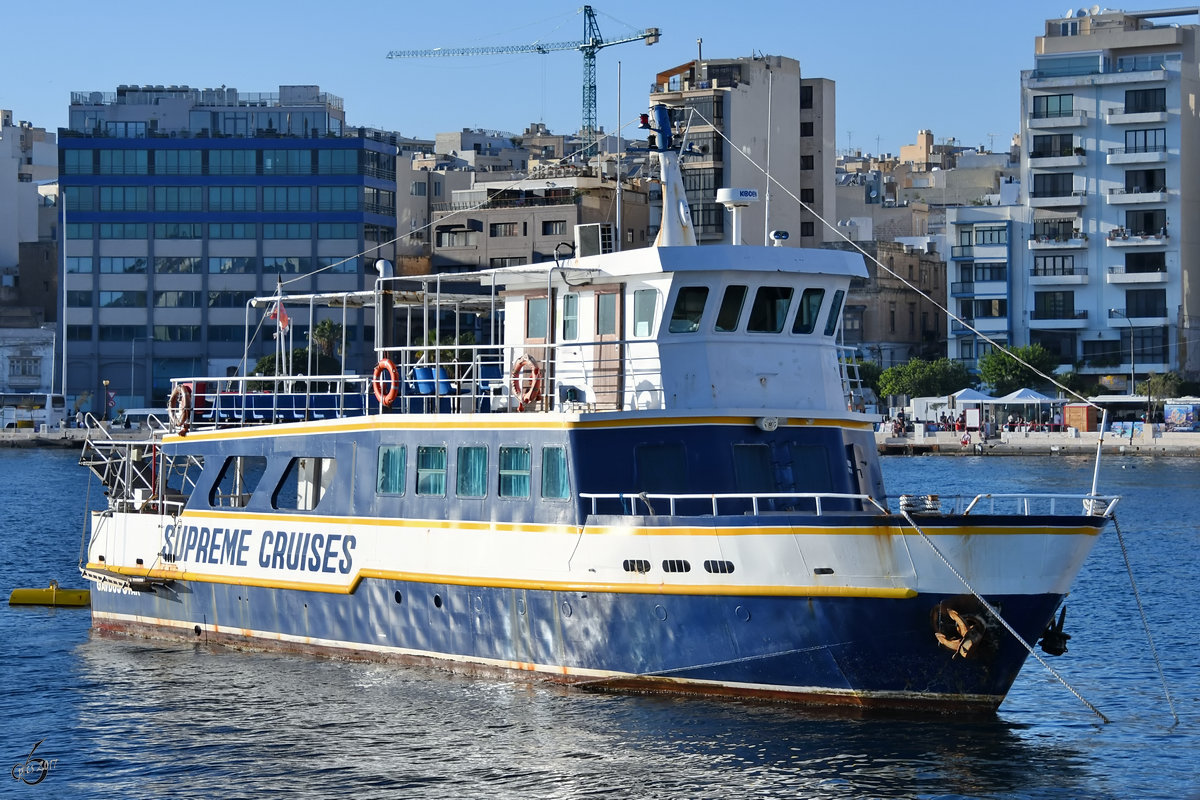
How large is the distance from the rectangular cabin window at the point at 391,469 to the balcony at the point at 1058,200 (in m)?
86.0

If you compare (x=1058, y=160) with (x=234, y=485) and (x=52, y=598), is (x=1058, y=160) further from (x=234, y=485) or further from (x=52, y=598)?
(x=234, y=485)

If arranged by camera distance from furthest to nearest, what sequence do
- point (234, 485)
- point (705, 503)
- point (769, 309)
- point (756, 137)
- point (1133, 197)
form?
point (756, 137) → point (1133, 197) → point (234, 485) → point (769, 309) → point (705, 503)

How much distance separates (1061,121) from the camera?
339ft

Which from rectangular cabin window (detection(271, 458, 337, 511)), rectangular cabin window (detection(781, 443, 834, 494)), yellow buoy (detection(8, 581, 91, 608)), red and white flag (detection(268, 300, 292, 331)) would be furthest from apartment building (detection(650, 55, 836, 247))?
rectangular cabin window (detection(781, 443, 834, 494))

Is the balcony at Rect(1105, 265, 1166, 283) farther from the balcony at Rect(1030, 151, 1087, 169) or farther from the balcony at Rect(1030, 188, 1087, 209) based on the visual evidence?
the balcony at Rect(1030, 151, 1087, 169)

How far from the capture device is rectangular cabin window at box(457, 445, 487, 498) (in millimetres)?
24469

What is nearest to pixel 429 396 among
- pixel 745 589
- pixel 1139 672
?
pixel 745 589

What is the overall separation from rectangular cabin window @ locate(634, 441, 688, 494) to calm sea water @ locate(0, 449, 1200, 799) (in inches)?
114

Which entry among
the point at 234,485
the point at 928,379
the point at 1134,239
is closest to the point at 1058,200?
the point at 1134,239

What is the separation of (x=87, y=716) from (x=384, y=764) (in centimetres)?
568

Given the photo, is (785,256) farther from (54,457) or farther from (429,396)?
(54,457)

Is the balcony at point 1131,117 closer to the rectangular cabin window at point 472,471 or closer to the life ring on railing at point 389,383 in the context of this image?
the life ring on railing at point 389,383

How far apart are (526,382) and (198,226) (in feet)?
301

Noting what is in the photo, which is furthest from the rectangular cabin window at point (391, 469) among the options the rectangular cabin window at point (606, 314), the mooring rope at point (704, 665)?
the mooring rope at point (704, 665)
